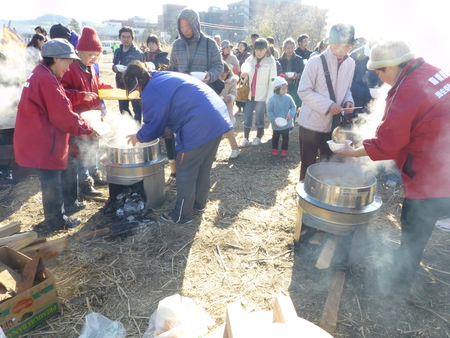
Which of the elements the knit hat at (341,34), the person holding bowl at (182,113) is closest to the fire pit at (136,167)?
the person holding bowl at (182,113)

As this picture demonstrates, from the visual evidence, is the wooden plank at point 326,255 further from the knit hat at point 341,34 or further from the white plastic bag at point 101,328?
the knit hat at point 341,34

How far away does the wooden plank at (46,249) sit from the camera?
2.99 metres

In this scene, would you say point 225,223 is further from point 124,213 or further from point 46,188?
point 46,188

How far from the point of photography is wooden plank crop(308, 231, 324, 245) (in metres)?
3.39

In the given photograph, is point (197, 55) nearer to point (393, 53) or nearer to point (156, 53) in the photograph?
point (393, 53)

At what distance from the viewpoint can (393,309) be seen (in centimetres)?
278

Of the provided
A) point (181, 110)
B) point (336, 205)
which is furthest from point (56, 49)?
point (336, 205)

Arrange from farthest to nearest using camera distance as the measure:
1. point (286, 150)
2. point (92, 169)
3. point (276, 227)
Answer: point (286, 150) < point (92, 169) < point (276, 227)

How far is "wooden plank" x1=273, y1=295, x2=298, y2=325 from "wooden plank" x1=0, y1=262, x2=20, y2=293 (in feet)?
6.95

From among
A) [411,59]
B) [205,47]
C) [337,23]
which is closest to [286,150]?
[205,47]

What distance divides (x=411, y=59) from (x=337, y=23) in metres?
1.41

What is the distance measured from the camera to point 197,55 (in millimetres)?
4852

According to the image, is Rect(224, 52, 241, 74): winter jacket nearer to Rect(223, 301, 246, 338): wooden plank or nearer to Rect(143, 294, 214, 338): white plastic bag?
Rect(143, 294, 214, 338): white plastic bag

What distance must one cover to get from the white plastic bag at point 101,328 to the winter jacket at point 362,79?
4.31m
